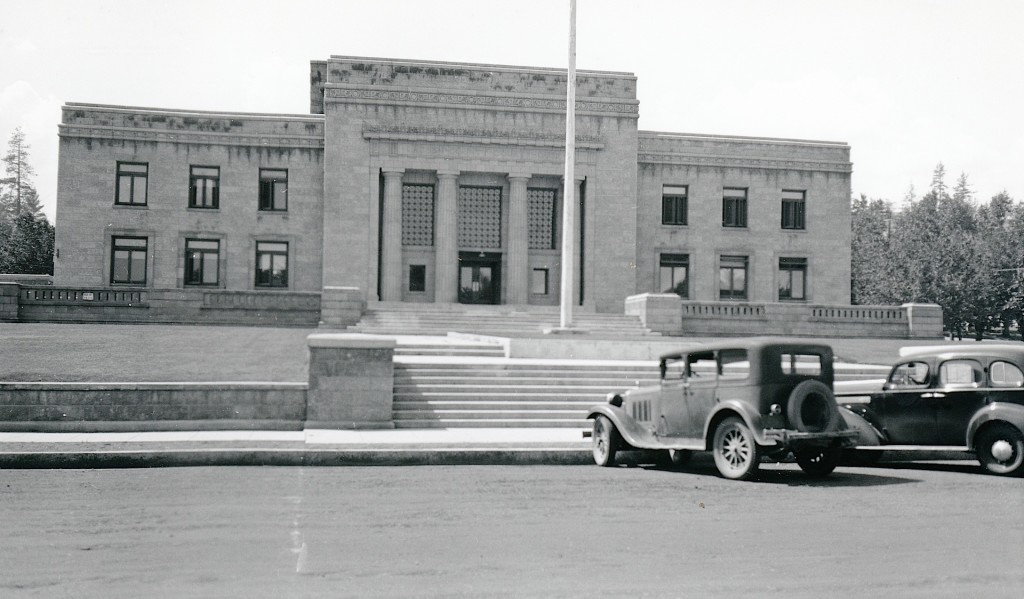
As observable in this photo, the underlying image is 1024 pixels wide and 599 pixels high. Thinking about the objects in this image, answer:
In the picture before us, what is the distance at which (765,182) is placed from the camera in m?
46.7

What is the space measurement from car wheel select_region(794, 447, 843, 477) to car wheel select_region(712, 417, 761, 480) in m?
1.06

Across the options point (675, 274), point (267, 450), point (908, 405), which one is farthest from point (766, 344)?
point (675, 274)

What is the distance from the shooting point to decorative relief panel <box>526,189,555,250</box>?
4406 centimetres

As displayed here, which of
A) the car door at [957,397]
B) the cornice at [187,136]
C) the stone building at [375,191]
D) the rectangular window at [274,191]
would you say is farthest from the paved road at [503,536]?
the cornice at [187,136]

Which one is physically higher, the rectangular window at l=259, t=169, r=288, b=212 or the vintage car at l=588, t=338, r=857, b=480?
the rectangular window at l=259, t=169, r=288, b=212

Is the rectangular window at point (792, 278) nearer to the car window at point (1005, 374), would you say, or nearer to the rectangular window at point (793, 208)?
the rectangular window at point (793, 208)

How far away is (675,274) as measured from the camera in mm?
46000

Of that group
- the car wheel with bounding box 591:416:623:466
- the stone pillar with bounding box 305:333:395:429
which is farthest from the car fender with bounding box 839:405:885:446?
the stone pillar with bounding box 305:333:395:429

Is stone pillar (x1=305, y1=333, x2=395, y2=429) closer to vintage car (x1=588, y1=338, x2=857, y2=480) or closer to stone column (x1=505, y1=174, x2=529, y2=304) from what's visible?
vintage car (x1=588, y1=338, x2=857, y2=480)

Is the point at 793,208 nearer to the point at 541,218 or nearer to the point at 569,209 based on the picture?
the point at 541,218

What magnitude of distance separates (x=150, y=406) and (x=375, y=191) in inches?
1034

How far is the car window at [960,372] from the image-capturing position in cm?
1316

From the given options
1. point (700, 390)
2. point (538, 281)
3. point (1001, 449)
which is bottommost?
point (1001, 449)

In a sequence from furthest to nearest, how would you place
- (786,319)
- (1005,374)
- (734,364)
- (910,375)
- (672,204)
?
(672,204)
(786,319)
(910,375)
(1005,374)
(734,364)
